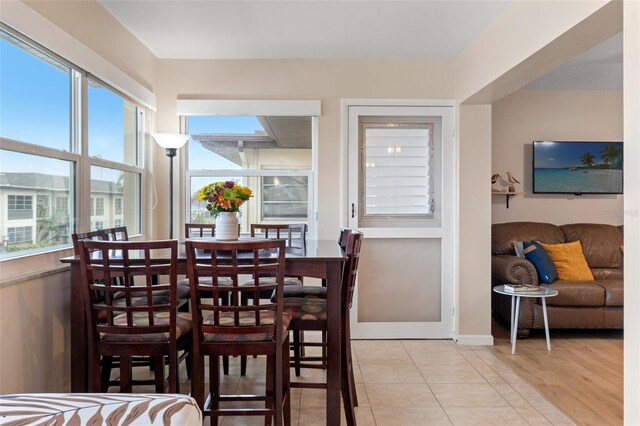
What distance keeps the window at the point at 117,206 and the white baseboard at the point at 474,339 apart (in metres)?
3.02

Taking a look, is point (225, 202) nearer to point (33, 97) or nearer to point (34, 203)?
point (34, 203)

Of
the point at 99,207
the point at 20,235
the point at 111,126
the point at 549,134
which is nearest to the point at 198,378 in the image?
the point at 20,235

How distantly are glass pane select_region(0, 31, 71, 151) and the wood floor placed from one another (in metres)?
3.34

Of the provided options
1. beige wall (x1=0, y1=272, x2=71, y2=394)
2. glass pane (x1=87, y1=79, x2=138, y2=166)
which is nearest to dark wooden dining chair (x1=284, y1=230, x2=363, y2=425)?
beige wall (x1=0, y1=272, x2=71, y2=394)

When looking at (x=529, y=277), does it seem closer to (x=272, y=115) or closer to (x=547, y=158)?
(x=547, y=158)

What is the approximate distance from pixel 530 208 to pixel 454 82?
180cm

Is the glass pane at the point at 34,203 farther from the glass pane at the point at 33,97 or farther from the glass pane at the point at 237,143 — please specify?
the glass pane at the point at 237,143

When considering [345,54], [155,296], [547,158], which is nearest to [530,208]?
[547,158]

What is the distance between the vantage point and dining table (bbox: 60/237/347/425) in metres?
2.20

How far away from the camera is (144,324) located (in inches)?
83.2

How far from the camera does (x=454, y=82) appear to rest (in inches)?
158

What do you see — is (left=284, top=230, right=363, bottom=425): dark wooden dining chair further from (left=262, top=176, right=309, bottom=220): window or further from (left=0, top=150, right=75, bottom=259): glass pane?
(left=262, top=176, right=309, bottom=220): window

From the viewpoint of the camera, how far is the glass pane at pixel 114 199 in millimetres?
3025

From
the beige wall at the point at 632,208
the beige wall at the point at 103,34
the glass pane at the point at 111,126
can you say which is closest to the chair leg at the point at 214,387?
the glass pane at the point at 111,126
